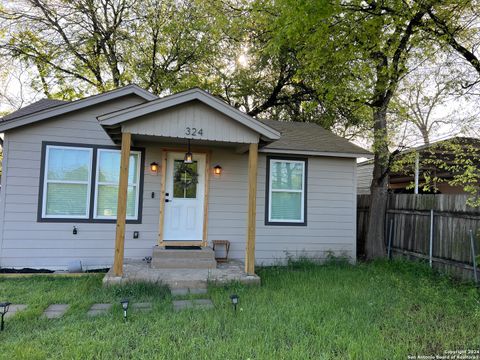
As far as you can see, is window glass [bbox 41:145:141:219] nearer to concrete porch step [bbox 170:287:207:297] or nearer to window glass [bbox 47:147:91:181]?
window glass [bbox 47:147:91:181]

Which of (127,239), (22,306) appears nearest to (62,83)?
(127,239)

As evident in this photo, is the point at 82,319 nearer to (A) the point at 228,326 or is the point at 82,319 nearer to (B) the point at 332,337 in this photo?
(A) the point at 228,326

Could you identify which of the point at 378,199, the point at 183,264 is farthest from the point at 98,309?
the point at 378,199

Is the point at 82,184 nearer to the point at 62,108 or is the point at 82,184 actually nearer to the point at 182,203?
the point at 62,108

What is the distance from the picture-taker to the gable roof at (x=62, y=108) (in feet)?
18.7

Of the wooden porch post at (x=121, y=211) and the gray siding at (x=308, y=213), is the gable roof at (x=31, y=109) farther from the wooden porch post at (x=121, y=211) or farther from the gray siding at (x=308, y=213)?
the gray siding at (x=308, y=213)

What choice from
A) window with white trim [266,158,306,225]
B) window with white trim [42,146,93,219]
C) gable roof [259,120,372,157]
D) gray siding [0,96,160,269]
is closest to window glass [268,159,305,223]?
window with white trim [266,158,306,225]

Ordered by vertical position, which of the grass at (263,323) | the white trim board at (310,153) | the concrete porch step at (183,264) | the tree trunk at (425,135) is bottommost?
the grass at (263,323)

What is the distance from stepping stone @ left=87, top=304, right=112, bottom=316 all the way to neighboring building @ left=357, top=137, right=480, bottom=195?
5.98 m

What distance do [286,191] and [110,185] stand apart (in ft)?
12.5

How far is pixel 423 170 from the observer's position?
11234 mm

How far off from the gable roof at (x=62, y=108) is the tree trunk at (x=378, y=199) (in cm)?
543

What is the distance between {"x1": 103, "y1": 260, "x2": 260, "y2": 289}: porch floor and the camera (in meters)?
4.92

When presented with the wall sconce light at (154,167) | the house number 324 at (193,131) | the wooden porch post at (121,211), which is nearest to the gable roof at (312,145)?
the house number 324 at (193,131)
